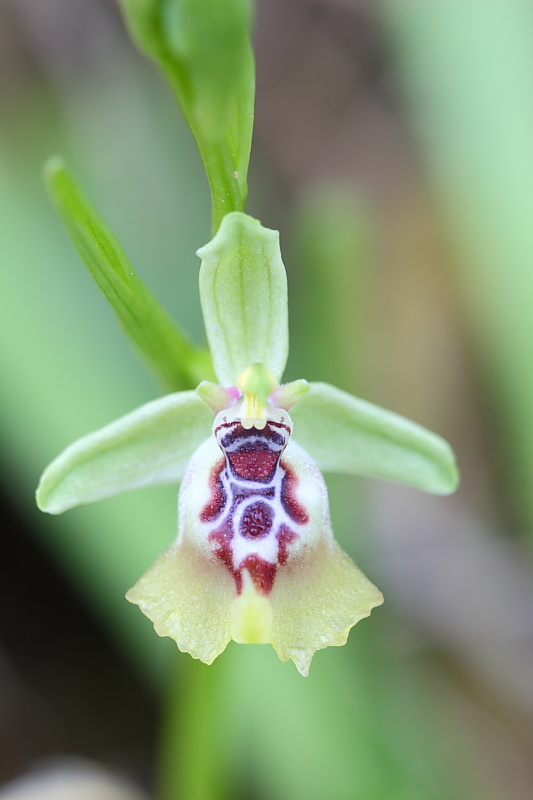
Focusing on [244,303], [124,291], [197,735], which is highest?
[124,291]

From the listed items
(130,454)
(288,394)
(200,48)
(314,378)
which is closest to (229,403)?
(288,394)

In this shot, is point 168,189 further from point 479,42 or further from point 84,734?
point 84,734

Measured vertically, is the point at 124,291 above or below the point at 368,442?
above

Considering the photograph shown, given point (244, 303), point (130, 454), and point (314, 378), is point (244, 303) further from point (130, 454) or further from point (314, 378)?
point (314, 378)

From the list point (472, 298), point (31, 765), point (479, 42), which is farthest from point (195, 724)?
point (479, 42)

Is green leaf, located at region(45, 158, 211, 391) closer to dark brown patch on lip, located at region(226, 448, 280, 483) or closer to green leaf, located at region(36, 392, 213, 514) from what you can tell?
green leaf, located at region(36, 392, 213, 514)

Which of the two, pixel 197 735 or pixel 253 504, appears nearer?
pixel 253 504

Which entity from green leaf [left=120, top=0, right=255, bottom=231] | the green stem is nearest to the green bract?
green leaf [left=120, top=0, right=255, bottom=231]
